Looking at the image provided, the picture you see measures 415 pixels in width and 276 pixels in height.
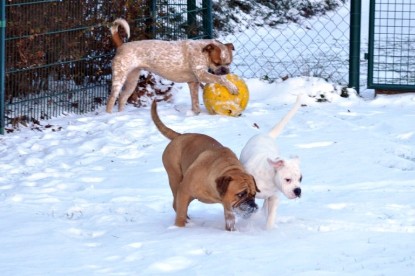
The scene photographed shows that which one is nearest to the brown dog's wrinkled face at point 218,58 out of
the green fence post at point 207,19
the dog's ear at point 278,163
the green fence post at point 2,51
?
the green fence post at point 207,19

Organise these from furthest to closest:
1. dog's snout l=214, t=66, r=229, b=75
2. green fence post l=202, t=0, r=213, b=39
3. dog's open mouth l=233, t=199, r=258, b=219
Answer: green fence post l=202, t=0, r=213, b=39
dog's snout l=214, t=66, r=229, b=75
dog's open mouth l=233, t=199, r=258, b=219

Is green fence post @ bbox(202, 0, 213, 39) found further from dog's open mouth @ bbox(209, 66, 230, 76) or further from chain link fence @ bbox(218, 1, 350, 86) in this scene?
dog's open mouth @ bbox(209, 66, 230, 76)

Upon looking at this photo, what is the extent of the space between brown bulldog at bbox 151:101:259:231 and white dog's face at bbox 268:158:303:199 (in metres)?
0.18

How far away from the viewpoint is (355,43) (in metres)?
11.5

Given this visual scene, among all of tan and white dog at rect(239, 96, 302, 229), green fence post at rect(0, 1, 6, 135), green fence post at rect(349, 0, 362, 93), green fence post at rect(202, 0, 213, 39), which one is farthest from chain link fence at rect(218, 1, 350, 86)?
tan and white dog at rect(239, 96, 302, 229)

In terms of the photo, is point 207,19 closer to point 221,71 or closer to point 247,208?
point 221,71

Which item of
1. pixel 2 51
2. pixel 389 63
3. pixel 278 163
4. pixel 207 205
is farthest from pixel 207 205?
pixel 389 63

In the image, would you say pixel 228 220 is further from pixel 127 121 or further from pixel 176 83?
pixel 176 83

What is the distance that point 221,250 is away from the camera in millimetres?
5703

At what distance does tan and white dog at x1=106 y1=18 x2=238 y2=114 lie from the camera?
1054cm

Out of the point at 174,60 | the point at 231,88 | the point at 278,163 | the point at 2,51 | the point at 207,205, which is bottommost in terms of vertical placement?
the point at 207,205

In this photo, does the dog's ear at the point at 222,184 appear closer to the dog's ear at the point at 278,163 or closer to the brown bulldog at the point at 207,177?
the brown bulldog at the point at 207,177

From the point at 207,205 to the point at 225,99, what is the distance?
328cm

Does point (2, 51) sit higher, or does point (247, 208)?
point (2, 51)
